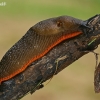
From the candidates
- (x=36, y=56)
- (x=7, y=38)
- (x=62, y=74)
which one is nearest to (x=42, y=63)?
(x=36, y=56)

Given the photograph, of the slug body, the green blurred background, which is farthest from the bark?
the green blurred background

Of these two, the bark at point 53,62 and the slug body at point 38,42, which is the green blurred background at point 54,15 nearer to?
the slug body at point 38,42

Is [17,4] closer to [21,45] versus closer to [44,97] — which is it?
[44,97]

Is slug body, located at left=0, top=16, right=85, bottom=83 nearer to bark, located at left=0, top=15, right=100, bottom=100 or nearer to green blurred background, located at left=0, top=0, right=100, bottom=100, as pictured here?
bark, located at left=0, top=15, right=100, bottom=100

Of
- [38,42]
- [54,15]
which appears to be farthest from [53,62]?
[54,15]

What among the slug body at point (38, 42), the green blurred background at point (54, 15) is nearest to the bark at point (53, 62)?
the slug body at point (38, 42)

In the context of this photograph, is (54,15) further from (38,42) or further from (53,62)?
(53,62)
